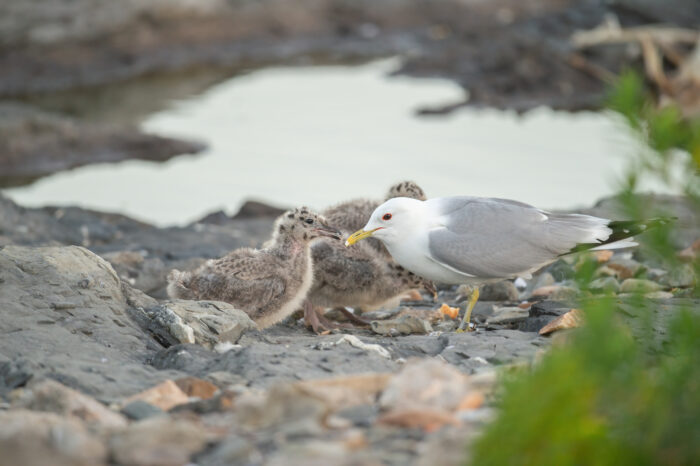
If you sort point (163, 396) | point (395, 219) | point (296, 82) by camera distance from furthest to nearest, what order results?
point (296, 82), point (395, 219), point (163, 396)

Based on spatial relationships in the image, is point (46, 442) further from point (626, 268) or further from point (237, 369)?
point (626, 268)

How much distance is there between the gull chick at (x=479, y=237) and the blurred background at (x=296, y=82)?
13.7 ft

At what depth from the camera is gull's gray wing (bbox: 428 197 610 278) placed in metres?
7.01

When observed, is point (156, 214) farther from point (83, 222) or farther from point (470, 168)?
point (470, 168)

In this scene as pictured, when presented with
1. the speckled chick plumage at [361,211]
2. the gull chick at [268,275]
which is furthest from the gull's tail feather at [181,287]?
the speckled chick plumage at [361,211]

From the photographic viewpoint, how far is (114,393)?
525 centimetres

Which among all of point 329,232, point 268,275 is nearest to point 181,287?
point 268,275

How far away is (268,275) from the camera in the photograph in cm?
725

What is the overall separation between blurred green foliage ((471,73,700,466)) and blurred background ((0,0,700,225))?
23.0 ft

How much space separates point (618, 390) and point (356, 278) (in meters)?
4.05

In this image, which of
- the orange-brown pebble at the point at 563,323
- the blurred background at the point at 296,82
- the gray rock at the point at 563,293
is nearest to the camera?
the orange-brown pebble at the point at 563,323

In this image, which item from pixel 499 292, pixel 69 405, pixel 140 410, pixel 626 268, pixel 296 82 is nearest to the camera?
pixel 69 405

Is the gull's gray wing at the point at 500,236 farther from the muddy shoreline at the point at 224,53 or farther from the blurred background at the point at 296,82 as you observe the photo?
the muddy shoreline at the point at 224,53

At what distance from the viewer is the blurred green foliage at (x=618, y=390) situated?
3.62m
